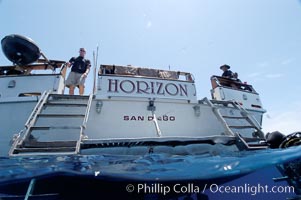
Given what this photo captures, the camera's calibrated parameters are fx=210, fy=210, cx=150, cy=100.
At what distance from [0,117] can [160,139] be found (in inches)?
120

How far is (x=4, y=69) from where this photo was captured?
14.8ft

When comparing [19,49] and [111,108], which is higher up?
[19,49]

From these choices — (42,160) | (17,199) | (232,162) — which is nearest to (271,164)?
(232,162)

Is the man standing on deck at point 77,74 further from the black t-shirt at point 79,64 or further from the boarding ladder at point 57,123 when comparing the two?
the boarding ladder at point 57,123

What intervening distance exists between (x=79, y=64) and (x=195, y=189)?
4.21 m

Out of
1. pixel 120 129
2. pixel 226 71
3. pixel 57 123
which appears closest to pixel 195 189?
pixel 120 129

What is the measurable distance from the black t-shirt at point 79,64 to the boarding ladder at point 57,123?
4.71 ft

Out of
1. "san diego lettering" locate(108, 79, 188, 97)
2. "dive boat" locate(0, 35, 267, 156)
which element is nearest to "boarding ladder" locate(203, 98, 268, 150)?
"dive boat" locate(0, 35, 267, 156)

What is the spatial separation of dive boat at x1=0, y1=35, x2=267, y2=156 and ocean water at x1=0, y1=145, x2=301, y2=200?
884mm

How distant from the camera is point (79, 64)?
209 inches

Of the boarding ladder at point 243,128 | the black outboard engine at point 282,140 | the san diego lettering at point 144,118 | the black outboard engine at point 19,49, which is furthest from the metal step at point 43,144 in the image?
the black outboard engine at point 282,140

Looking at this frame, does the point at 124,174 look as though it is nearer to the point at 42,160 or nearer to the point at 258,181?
the point at 42,160

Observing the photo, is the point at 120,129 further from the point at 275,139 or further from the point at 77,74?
Result: the point at 275,139

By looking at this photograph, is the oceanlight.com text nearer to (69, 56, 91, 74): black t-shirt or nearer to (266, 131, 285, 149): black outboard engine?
(266, 131, 285, 149): black outboard engine
